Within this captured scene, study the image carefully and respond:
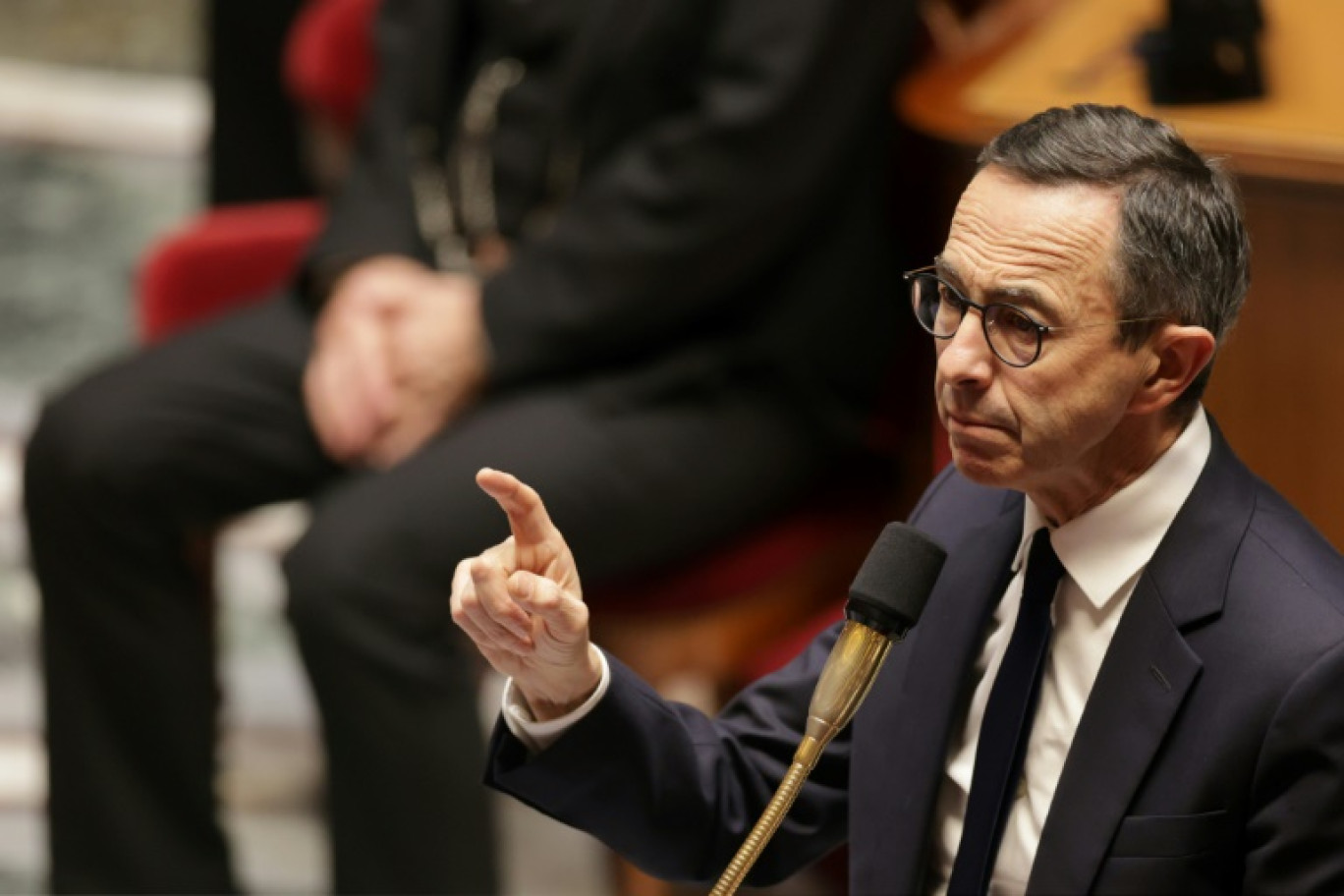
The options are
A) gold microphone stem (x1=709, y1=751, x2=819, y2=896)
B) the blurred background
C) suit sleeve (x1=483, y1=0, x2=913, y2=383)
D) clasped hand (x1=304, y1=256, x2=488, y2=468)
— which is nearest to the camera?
gold microphone stem (x1=709, y1=751, x2=819, y2=896)

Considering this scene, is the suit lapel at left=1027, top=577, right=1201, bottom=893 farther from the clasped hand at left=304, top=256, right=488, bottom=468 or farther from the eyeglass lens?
the clasped hand at left=304, top=256, right=488, bottom=468

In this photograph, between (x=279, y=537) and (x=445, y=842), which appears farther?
(x=279, y=537)

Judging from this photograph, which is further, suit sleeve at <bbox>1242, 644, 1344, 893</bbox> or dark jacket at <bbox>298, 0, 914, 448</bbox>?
dark jacket at <bbox>298, 0, 914, 448</bbox>

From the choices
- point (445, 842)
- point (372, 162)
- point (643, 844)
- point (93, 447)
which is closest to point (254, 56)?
point (372, 162)

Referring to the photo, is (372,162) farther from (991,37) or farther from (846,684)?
(846,684)

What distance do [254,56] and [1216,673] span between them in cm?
229

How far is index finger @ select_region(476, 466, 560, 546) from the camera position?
1064mm

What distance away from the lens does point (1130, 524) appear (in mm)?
1128

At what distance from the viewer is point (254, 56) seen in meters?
3.09

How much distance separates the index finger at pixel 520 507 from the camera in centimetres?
106

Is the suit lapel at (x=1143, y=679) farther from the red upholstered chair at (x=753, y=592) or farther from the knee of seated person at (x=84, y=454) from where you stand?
the knee of seated person at (x=84, y=454)

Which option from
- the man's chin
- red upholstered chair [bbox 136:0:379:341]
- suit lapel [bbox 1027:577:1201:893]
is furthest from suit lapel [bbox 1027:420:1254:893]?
red upholstered chair [bbox 136:0:379:341]

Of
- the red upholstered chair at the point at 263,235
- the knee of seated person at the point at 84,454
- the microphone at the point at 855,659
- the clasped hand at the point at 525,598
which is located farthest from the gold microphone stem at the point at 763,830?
the red upholstered chair at the point at 263,235

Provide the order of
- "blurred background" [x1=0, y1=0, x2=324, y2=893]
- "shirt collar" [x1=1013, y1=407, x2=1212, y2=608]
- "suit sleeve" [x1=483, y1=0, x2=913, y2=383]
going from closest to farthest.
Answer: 1. "shirt collar" [x1=1013, y1=407, x2=1212, y2=608]
2. "suit sleeve" [x1=483, y1=0, x2=913, y2=383]
3. "blurred background" [x1=0, y1=0, x2=324, y2=893]
